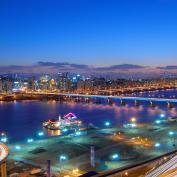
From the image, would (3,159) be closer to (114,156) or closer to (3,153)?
(3,153)

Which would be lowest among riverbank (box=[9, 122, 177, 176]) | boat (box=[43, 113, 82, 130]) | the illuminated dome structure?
boat (box=[43, 113, 82, 130])

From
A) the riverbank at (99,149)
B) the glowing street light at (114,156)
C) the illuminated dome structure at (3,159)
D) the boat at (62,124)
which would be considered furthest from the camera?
the boat at (62,124)

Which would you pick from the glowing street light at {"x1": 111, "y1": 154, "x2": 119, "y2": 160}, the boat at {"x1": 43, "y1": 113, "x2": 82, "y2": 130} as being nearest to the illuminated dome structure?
the glowing street light at {"x1": 111, "y1": 154, "x2": 119, "y2": 160}

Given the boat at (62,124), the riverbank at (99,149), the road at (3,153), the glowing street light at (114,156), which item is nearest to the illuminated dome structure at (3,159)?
the road at (3,153)

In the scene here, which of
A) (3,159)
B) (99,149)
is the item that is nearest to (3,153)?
(3,159)

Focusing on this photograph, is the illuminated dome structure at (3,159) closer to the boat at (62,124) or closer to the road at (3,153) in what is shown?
the road at (3,153)

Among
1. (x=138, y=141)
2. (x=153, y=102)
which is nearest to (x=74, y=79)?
(x=153, y=102)

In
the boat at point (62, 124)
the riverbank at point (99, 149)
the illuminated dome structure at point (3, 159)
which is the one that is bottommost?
the boat at point (62, 124)

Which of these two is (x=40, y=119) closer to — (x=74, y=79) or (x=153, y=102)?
(x=153, y=102)

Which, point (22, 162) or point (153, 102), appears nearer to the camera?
point (22, 162)

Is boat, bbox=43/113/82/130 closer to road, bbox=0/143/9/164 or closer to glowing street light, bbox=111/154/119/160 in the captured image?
glowing street light, bbox=111/154/119/160

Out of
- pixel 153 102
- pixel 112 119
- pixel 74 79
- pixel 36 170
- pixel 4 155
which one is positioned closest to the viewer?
pixel 4 155
